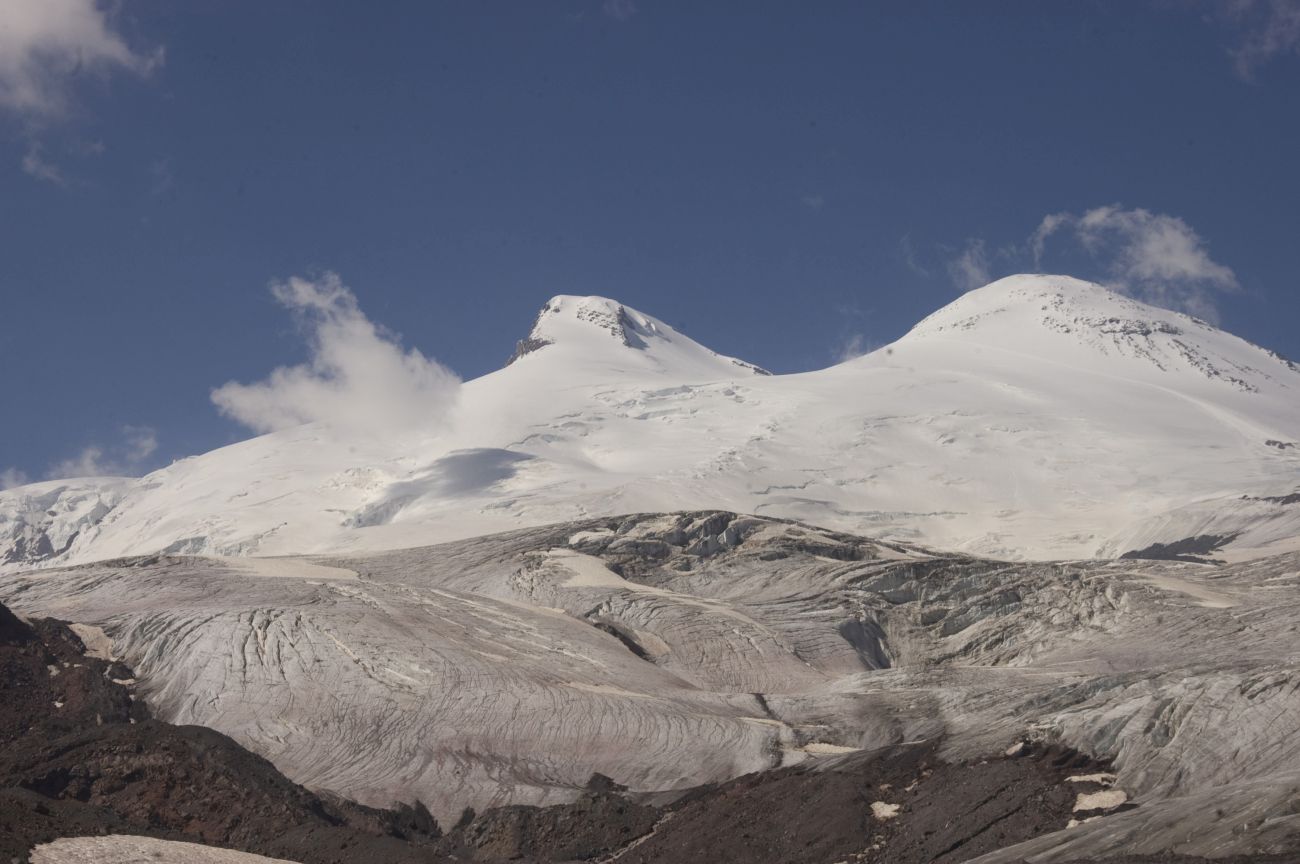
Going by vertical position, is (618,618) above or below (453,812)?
above

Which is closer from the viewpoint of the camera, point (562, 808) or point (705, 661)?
point (562, 808)

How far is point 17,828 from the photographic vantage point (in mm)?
40000

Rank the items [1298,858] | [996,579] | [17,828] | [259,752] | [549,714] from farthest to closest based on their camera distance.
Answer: [996,579] → [549,714] → [259,752] → [17,828] → [1298,858]

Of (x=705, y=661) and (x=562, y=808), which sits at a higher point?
(x=705, y=661)

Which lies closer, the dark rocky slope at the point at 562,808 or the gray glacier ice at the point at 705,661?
the dark rocky slope at the point at 562,808

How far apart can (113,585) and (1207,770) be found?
79466 mm

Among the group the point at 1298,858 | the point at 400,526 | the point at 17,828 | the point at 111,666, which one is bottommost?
the point at 1298,858

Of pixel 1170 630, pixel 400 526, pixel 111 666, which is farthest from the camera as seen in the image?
pixel 400 526

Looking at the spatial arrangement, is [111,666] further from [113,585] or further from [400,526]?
[400,526]

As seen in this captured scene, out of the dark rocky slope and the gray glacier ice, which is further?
the gray glacier ice

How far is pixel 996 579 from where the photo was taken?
116 m

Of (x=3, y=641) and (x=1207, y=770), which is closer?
(x=1207, y=770)

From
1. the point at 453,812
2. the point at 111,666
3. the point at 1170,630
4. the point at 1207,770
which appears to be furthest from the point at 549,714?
the point at 1170,630

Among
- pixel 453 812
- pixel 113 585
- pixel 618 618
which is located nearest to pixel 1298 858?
pixel 453 812
